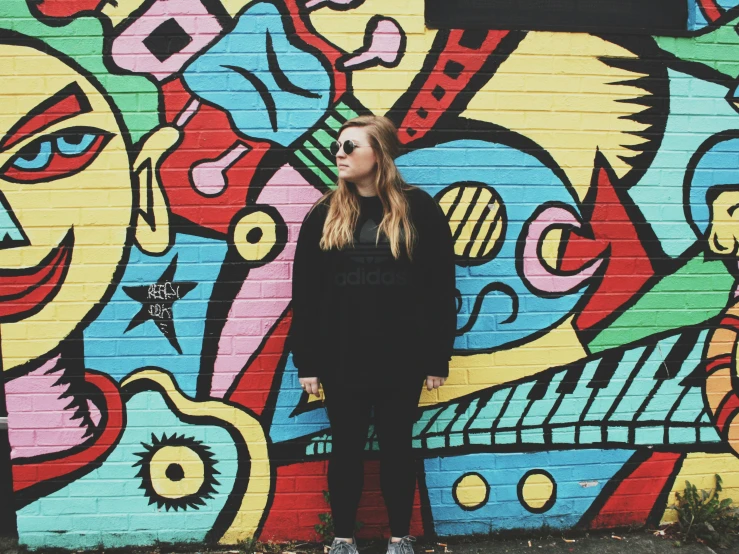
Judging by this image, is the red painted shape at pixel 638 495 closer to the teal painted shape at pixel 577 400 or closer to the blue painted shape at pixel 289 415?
the teal painted shape at pixel 577 400

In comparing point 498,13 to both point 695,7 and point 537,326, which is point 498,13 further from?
point 537,326

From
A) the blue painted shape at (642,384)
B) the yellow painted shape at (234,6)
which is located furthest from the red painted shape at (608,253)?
the yellow painted shape at (234,6)

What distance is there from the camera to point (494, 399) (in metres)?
2.97

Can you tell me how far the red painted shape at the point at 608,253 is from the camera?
2980mm

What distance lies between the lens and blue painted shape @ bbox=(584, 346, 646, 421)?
3021 mm

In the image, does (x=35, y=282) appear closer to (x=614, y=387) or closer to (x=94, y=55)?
(x=94, y=55)

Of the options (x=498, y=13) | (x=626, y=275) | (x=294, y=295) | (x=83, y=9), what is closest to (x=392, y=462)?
(x=294, y=295)

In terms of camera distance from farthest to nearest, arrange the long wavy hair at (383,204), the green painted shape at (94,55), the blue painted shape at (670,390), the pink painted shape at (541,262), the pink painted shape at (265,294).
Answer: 1. the blue painted shape at (670,390)
2. the pink painted shape at (541,262)
3. the pink painted shape at (265,294)
4. the green painted shape at (94,55)
5. the long wavy hair at (383,204)

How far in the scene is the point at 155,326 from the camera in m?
2.85

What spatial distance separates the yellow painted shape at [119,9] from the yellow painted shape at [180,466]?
220cm

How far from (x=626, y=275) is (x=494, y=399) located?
994 mm

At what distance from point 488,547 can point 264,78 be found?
8.88 feet

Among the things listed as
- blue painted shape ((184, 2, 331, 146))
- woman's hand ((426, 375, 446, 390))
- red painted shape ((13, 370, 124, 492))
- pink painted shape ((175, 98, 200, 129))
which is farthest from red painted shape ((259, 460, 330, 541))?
pink painted shape ((175, 98, 200, 129))

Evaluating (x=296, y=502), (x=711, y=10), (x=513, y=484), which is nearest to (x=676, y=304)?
(x=513, y=484)
